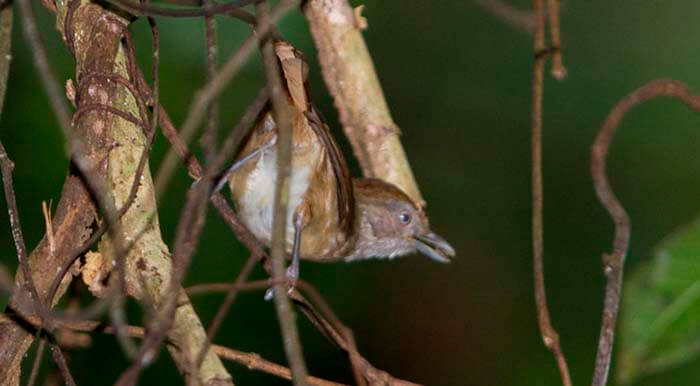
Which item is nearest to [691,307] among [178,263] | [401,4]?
[178,263]

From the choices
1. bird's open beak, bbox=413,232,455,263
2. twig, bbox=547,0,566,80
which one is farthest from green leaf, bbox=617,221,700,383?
bird's open beak, bbox=413,232,455,263

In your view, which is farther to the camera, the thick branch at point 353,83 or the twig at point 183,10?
the thick branch at point 353,83

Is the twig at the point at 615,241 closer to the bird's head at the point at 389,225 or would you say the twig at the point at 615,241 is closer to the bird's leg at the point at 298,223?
the bird's leg at the point at 298,223

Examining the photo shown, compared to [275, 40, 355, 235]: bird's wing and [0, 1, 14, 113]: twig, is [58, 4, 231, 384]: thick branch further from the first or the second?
[275, 40, 355, 235]: bird's wing

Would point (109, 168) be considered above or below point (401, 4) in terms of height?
below

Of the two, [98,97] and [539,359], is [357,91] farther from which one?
[539,359]

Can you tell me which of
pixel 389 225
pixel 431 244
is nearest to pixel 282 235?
pixel 389 225

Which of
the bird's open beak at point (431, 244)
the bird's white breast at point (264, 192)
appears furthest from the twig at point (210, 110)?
the bird's open beak at point (431, 244)

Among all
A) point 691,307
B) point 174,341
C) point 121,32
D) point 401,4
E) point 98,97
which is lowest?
point 174,341
